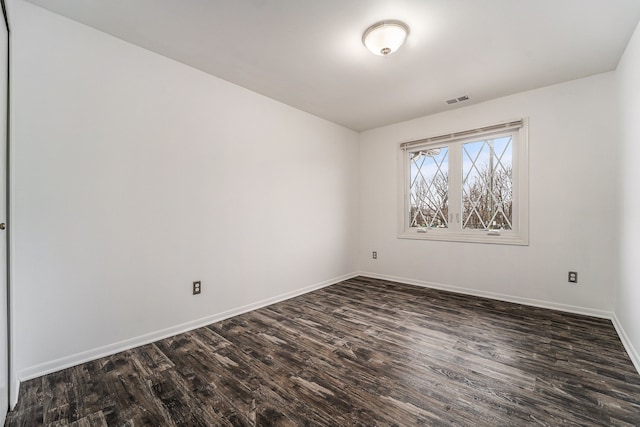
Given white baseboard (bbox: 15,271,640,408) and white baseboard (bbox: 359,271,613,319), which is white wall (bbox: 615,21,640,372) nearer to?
white baseboard (bbox: 15,271,640,408)

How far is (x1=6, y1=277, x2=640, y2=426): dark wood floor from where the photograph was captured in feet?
4.93

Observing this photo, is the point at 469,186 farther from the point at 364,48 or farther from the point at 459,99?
the point at 364,48

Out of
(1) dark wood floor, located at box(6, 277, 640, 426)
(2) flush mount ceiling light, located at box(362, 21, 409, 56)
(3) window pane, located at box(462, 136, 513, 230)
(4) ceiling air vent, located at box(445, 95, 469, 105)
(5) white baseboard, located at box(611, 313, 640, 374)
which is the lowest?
(1) dark wood floor, located at box(6, 277, 640, 426)

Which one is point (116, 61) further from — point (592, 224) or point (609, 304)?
point (609, 304)

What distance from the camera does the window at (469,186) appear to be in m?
3.41

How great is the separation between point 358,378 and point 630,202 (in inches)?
100

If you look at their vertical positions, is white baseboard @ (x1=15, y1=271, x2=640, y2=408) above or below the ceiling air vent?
below

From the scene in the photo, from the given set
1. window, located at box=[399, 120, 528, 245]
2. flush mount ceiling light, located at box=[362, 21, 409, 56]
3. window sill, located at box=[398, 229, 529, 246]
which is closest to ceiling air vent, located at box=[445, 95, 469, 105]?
window, located at box=[399, 120, 528, 245]

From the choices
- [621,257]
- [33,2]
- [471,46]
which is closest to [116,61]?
[33,2]

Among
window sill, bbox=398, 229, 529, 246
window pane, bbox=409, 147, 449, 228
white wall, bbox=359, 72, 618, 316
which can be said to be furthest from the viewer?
window pane, bbox=409, 147, 449, 228

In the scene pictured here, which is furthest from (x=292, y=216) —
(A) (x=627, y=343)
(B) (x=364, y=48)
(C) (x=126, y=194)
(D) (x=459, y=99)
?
(A) (x=627, y=343)

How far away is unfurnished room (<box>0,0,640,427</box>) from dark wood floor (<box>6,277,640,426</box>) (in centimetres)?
2

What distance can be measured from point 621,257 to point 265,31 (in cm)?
366

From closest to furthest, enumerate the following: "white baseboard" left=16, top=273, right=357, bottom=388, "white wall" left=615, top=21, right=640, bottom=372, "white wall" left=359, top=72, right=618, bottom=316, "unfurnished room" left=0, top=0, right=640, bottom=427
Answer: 1. "unfurnished room" left=0, top=0, right=640, bottom=427
2. "white baseboard" left=16, top=273, right=357, bottom=388
3. "white wall" left=615, top=21, right=640, bottom=372
4. "white wall" left=359, top=72, right=618, bottom=316
